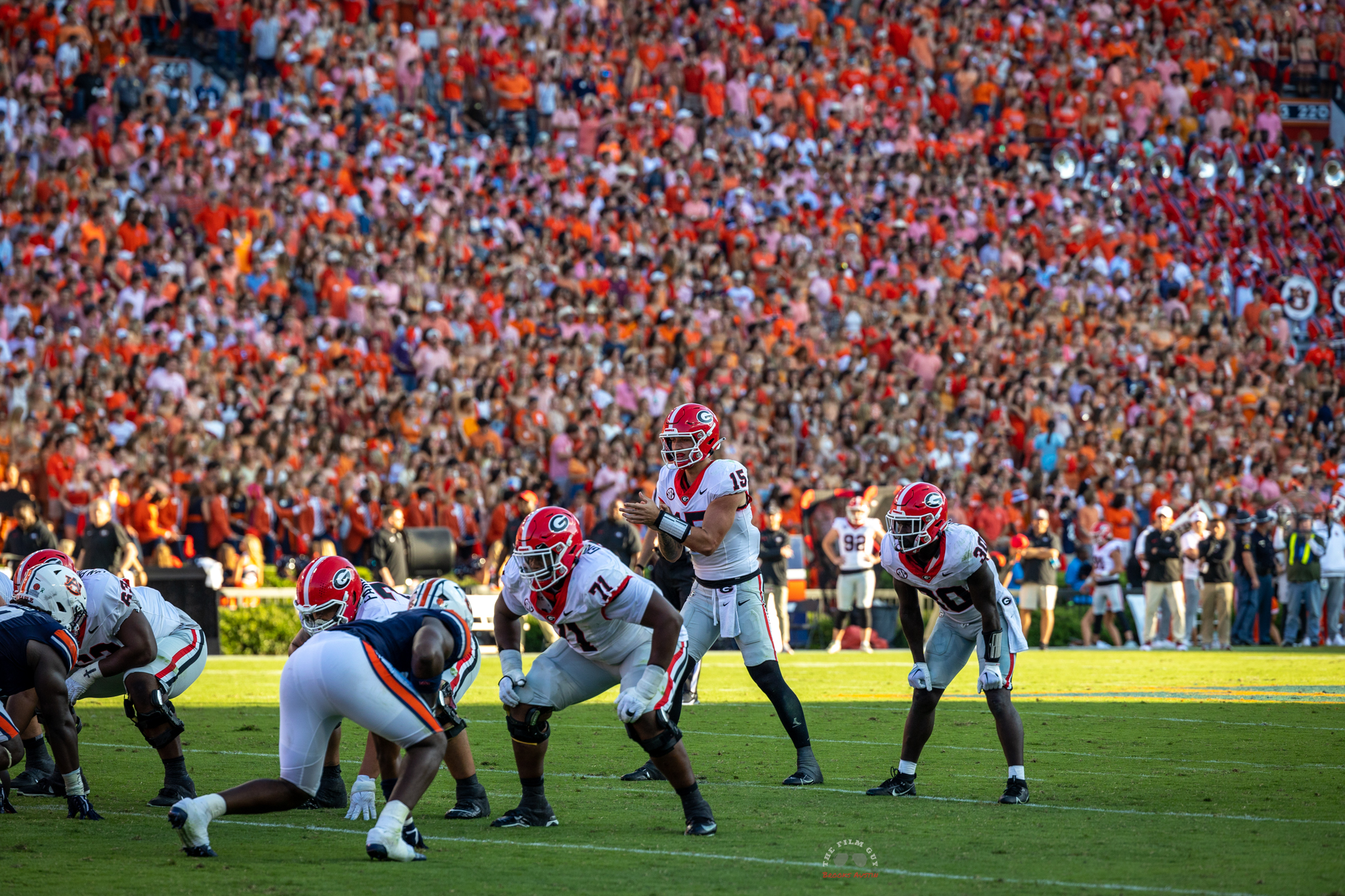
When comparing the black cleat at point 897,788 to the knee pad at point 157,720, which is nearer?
the knee pad at point 157,720

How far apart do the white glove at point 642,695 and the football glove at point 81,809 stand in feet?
8.84

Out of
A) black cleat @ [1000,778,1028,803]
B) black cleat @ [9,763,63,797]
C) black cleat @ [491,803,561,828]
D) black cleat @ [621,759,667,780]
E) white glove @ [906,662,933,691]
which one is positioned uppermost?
white glove @ [906,662,933,691]

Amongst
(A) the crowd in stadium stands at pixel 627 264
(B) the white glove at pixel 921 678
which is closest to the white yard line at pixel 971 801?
(B) the white glove at pixel 921 678

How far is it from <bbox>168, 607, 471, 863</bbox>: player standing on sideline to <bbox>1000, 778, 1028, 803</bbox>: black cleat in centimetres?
307

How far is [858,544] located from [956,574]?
11432mm

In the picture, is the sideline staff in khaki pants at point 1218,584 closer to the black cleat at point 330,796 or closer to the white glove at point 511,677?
the black cleat at point 330,796

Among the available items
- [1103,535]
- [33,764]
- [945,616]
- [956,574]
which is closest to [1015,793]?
[945,616]

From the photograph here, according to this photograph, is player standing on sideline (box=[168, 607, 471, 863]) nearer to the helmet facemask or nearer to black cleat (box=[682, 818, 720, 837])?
black cleat (box=[682, 818, 720, 837])

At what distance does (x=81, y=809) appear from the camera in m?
8.20

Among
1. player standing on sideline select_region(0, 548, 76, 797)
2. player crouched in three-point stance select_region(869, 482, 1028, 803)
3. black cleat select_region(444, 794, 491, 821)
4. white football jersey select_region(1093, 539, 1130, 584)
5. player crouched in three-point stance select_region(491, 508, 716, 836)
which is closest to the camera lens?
player crouched in three-point stance select_region(491, 508, 716, 836)

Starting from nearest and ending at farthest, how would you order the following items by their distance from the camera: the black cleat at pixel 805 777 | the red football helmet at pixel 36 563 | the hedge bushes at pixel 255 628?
1. the red football helmet at pixel 36 563
2. the black cleat at pixel 805 777
3. the hedge bushes at pixel 255 628

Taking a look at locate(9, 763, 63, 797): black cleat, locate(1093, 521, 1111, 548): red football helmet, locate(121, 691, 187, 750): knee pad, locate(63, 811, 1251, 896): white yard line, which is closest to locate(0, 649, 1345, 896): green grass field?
locate(63, 811, 1251, 896): white yard line

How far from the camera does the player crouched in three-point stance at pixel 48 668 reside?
7.95 meters

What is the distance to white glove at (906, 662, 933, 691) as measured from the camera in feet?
29.0
